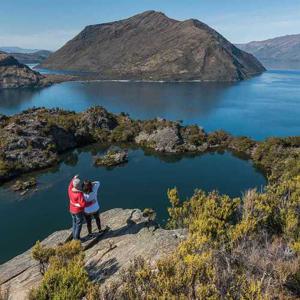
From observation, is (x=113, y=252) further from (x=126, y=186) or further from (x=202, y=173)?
(x=202, y=173)

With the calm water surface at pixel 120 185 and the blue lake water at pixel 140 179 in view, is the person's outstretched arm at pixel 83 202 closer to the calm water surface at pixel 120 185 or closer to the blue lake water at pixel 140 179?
the calm water surface at pixel 120 185

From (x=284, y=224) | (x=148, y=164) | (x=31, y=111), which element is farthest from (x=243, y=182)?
(x=31, y=111)

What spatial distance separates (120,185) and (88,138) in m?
28.7

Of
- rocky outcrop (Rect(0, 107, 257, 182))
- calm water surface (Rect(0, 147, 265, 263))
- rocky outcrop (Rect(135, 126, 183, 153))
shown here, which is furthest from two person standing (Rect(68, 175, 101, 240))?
rocky outcrop (Rect(135, 126, 183, 153))

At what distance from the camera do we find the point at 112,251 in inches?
688

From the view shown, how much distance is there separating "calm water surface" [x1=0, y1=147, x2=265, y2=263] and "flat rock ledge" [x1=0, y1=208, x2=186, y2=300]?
684 inches

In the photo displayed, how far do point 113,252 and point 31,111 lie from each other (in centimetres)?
8588

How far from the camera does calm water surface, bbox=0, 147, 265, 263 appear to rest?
41.6m

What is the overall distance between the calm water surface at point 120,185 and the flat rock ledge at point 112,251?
17.4m

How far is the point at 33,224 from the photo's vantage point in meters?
42.3

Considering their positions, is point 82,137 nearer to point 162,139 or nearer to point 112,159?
point 162,139

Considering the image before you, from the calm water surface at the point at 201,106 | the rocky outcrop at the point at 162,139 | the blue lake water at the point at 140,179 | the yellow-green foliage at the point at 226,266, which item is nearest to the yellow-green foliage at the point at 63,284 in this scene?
the yellow-green foliage at the point at 226,266

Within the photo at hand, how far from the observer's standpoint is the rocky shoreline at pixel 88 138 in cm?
6300

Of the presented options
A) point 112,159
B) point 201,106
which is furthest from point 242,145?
point 201,106
